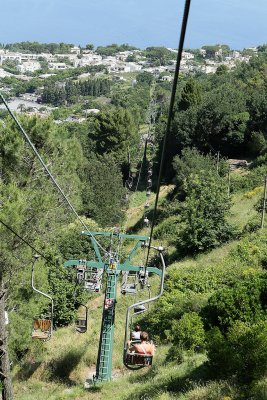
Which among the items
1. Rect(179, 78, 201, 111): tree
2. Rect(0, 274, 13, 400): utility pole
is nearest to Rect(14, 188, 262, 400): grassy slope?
Rect(0, 274, 13, 400): utility pole

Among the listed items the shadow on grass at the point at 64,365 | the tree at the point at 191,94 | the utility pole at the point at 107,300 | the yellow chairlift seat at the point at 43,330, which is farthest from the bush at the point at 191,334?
the tree at the point at 191,94

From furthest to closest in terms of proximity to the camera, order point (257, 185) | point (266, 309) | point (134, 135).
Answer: point (134, 135), point (257, 185), point (266, 309)

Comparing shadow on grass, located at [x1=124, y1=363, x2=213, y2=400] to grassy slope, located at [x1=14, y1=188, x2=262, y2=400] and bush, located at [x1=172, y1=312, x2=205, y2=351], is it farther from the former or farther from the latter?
bush, located at [x1=172, y1=312, x2=205, y2=351]

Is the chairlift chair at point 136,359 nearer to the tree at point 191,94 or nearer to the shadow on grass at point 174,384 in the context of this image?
the shadow on grass at point 174,384

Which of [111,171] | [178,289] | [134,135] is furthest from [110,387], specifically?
[134,135]

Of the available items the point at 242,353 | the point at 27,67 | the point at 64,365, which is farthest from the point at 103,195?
the point at 27,67

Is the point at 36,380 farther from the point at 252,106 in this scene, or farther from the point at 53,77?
the point at 53,77

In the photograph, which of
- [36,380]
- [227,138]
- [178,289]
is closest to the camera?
[36,380]

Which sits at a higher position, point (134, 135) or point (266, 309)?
point (266, 309)
